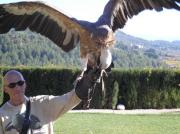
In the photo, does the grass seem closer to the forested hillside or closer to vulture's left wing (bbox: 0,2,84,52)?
→ vulture's left wing (bbox: 0,2,84,52)

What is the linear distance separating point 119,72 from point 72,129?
814cm

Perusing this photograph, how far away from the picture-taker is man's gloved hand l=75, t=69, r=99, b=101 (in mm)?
3564

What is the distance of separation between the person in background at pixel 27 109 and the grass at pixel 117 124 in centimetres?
826

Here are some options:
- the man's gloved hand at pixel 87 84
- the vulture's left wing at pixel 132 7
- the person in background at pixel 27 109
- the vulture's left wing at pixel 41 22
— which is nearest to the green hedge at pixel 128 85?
the vulture's left wing at pixel 41 22

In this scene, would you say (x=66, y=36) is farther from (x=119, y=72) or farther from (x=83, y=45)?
(x=119, y=72)

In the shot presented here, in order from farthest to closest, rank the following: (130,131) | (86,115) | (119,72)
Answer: (119,72)
(86,115)
(130,131)

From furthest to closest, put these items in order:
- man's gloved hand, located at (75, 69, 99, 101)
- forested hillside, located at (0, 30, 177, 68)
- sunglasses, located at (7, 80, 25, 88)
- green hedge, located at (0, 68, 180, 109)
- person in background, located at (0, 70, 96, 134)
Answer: forested hillside, located at (0, 30, 177, 68) → green hedge, located at (0, 68, 180, 109) → sunglasses, located at (7, 80, 25, 88) → person in background, located at (0, 70, 96, 134) → man's gloved hand, located at (75, 69, 99, 101)

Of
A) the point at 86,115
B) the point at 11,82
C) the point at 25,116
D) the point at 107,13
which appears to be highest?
the point at 107,13

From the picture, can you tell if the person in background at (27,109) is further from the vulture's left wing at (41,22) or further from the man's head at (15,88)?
the vulture's left wing at (41,22)

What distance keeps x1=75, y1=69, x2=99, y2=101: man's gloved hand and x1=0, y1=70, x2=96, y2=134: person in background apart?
0.22 feet

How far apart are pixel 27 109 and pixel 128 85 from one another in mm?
17105

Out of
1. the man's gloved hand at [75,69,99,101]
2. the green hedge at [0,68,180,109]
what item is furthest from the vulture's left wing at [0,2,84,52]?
the green hedge at [0,68,180,109]

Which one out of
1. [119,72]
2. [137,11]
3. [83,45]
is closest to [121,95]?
[119,72]

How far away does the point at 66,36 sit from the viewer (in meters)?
5.68
